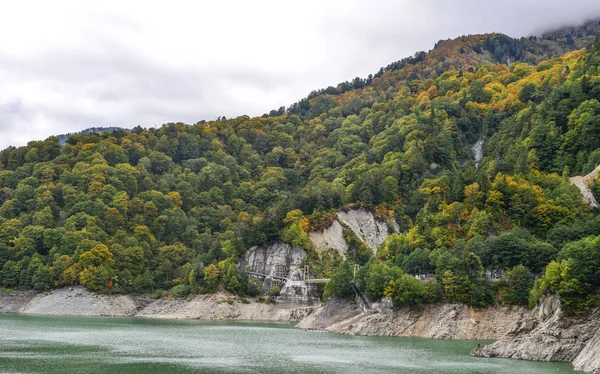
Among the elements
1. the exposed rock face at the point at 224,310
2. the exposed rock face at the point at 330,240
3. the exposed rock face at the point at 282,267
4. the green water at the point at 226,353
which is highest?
the exposed rock face at the point at 330,240

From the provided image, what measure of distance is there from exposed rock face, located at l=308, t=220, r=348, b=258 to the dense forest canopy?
2097 mm

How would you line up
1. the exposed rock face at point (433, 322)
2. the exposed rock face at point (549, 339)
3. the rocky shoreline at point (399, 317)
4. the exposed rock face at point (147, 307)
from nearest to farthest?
the exposed rock face at point (549, 339)
the rocky shoreline at point (399, 317)
the exposed rock face at point (433, 322)
the exposed rock face at point (147, 307)

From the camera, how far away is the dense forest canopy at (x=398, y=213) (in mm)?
103688

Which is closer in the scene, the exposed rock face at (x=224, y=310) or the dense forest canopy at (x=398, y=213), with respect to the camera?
the dense forest canopy at (x=398, y=213)

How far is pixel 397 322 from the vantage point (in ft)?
344

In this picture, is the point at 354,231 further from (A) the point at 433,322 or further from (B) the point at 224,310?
(A) the point at 433,322

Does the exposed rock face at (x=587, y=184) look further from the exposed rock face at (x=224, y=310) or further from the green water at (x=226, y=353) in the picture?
the exposed rock face at (x=224, y=310)

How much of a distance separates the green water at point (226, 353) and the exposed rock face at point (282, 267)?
144 ft

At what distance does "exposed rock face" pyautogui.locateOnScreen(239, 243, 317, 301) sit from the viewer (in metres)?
146

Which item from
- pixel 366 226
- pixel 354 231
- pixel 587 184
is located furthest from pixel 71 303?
pixel 587 184

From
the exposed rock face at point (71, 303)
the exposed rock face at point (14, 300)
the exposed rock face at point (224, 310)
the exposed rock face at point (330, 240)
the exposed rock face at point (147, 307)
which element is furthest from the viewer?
the exposed rock face at point (330, 240)

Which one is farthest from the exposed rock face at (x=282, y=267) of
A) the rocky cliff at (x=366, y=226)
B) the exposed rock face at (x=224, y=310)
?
the rocky cliff at (x=366, y=226)

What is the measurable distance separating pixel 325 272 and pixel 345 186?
33.3 metres

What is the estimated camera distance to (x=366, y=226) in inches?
6319
